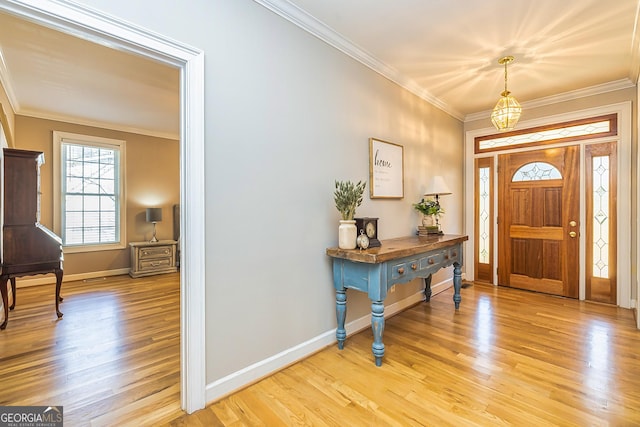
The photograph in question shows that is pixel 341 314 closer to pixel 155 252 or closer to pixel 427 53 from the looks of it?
pixel 427 53

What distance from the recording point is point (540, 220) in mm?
3975

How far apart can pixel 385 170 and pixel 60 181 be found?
5020 millimetres

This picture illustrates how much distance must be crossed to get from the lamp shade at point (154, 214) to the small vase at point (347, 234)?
4.32 metres

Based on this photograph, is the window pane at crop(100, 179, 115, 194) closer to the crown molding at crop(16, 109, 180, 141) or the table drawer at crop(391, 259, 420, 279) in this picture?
the crown molding at crop(16, 109, 180, 141)

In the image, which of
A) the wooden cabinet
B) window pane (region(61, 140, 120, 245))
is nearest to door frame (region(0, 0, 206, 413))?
the wooden cabinet

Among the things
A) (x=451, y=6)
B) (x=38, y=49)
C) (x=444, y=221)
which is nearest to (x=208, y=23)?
(x=451, y=6)

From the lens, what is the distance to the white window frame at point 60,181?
456 centimetres

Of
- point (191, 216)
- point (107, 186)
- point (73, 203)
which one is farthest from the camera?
point (107, 186)

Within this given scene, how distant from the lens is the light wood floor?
5.40 ft

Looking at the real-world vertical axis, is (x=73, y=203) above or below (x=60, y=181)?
below

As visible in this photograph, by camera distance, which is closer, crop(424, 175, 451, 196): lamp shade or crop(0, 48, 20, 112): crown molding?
crop(0, 48, 20, 112): crown molding

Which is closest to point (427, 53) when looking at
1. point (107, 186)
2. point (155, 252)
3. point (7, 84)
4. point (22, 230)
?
point (22, 230)

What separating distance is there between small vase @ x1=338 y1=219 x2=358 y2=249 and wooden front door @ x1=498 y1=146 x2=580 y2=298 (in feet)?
10.1

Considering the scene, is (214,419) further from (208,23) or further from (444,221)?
(444,221)
